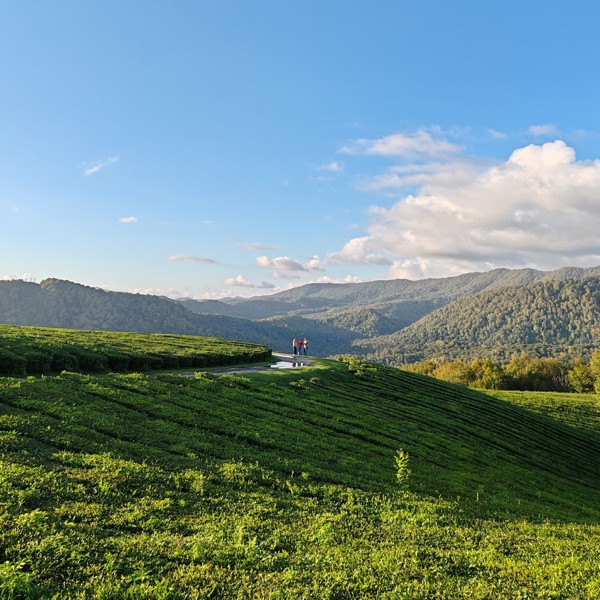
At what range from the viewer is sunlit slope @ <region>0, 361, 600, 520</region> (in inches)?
741

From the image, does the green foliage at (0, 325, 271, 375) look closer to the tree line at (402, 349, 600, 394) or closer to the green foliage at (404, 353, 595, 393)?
the green foliage at (404, 353, 595, 393)

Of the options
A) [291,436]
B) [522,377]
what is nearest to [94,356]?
[291,436]

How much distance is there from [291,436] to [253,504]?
29.7ft

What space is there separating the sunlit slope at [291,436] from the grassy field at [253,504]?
0.44 ft

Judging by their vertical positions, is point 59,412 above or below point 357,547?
above

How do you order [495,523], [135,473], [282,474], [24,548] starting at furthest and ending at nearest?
[282,474], [495,523], [135,473], [24,548]

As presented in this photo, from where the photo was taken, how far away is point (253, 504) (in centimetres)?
1566

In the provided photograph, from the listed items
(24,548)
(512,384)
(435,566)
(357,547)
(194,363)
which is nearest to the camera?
(24,548)

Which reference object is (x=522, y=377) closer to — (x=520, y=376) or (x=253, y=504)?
(x=520, y=376)

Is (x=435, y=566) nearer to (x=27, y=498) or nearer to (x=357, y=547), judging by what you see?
(x=357, y=547)

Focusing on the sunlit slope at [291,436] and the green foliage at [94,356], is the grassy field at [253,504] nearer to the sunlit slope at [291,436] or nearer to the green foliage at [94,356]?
the sunlit slope at [291,436]

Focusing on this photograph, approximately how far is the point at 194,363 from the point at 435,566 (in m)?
31.4

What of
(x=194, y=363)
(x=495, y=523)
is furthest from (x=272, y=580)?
(x=194, y=363)

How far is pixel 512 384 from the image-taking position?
473 ft
